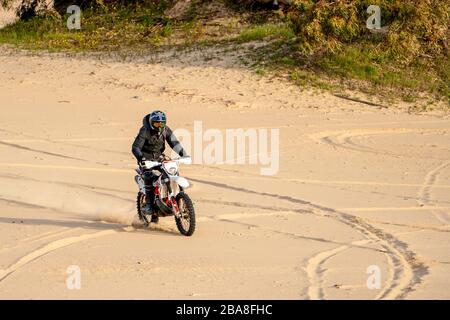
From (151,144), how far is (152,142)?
0.03 m

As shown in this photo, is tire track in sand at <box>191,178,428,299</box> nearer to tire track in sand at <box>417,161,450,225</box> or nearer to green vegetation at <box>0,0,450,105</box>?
tire track in sand at <box>417,161,450,225</box>

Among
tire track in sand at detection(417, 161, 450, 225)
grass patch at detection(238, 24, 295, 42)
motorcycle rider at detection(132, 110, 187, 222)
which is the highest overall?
grass patch at detection(238, 24, 295, 42)

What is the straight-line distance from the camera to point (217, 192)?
15148mm

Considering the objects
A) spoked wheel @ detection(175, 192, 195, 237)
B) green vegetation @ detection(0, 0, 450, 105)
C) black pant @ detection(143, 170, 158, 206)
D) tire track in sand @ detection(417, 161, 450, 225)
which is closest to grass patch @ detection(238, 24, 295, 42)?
green vegetation @ detection(0, 0, 450, 105)

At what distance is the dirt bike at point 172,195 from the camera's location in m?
12.1

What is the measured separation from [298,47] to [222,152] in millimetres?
7965

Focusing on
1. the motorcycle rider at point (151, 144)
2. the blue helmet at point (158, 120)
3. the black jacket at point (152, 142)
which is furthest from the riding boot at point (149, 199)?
the blue helmet at point (158, 120)

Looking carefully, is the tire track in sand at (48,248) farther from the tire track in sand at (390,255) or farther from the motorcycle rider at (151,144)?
the tire track in sand at (390,255)

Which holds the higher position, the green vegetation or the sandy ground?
the green vegetation

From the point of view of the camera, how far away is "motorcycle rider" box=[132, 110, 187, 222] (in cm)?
1255

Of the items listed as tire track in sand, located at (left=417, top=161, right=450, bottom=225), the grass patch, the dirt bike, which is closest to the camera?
the dirt bike

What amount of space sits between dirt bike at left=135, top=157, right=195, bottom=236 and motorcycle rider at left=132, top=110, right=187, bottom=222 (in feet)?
0.32
